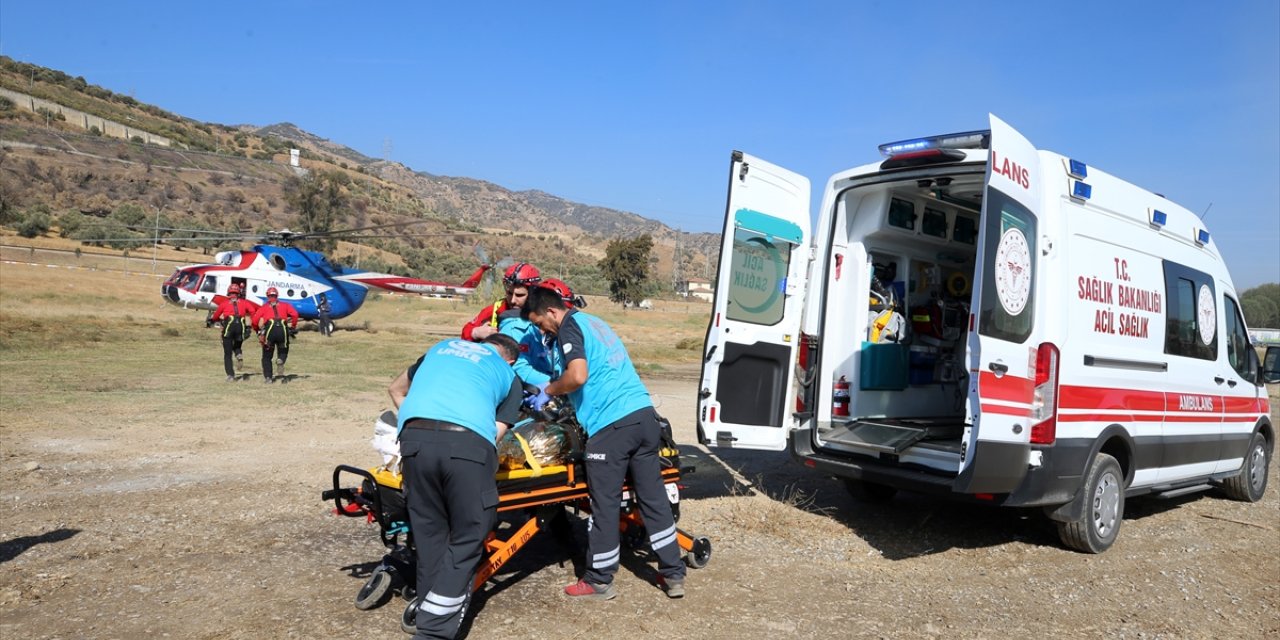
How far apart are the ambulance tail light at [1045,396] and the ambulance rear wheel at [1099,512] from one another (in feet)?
2.44

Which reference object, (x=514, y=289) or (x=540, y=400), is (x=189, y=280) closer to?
(x=514, y=289)

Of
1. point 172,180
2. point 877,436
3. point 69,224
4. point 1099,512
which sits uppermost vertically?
point 172,180

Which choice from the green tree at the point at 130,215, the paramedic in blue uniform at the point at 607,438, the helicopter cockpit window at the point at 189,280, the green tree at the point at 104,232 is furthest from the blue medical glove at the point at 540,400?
the green tree at the point at 130,215

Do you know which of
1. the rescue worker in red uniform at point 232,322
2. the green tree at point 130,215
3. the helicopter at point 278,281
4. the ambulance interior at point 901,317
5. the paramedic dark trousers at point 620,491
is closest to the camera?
the paramedic dark trousers at point 620,491

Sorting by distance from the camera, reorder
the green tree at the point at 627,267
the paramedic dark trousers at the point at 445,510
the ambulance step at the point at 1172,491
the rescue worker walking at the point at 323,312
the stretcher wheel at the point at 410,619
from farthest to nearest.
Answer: the green tree at the point at 627,267, the rescue worker walking at the point at 323,312, the ambulance step at the point at 1172,491, the stretcher wheel at the point at 410,619, the paramedic dark trousers at the point at 445,510

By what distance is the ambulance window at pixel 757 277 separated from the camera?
635 cm

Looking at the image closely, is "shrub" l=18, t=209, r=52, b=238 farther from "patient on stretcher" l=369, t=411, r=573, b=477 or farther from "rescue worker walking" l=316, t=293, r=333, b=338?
"patient on stretcher" l=369, t=411, r=573, b=477

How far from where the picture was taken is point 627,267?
5028 centimetres

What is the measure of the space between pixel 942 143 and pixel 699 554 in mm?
3099

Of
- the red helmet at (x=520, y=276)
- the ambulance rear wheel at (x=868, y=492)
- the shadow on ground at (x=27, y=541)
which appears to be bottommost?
the shadow on ground at (x=27, y=541)

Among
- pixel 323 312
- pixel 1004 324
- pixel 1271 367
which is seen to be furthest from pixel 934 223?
pixel 323 312

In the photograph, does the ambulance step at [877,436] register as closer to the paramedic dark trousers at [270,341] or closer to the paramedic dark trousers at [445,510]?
the paramedic dark trousers at [445,510]

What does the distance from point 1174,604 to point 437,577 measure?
426 cm

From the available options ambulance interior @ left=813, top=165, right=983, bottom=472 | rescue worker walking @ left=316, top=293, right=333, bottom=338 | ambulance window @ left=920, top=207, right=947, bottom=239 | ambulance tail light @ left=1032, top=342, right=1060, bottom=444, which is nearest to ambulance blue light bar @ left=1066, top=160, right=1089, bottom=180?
ambulance interior @ left=813, top=165, right=983, bottom=472
